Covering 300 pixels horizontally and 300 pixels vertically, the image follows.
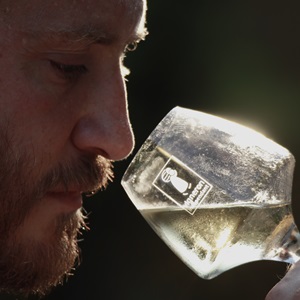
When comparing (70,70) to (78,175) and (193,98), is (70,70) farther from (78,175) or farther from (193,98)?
(193,98)

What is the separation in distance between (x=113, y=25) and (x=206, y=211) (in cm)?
47

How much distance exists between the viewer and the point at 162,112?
426 cm

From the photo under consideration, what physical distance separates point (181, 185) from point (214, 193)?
0.22 feet

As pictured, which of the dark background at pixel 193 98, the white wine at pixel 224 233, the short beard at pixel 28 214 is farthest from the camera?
the dark background at pixel 193 98

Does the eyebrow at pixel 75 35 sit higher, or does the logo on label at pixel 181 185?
the eyebrow at pixel 75 35

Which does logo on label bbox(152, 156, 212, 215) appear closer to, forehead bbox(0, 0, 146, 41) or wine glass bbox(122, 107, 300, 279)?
wine glass bbox(122, 107, 300, 279)

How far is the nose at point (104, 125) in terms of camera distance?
5.33 ft

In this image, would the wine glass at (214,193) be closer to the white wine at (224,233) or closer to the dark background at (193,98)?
the white wine at (224,233)

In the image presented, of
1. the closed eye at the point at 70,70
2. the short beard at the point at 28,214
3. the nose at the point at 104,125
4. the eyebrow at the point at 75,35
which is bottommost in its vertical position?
the short beard at the point at 28,214

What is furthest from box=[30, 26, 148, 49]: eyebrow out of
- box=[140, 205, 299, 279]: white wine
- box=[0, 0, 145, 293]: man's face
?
box=[140, 205, 299, 279]: white wine

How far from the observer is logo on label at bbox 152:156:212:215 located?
1.46 m

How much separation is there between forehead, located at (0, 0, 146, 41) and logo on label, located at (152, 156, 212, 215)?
344 millimetres

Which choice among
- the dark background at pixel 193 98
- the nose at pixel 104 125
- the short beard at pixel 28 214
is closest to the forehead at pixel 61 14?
the nose at pixel 104 125

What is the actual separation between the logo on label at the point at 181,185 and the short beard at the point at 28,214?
229 mm
